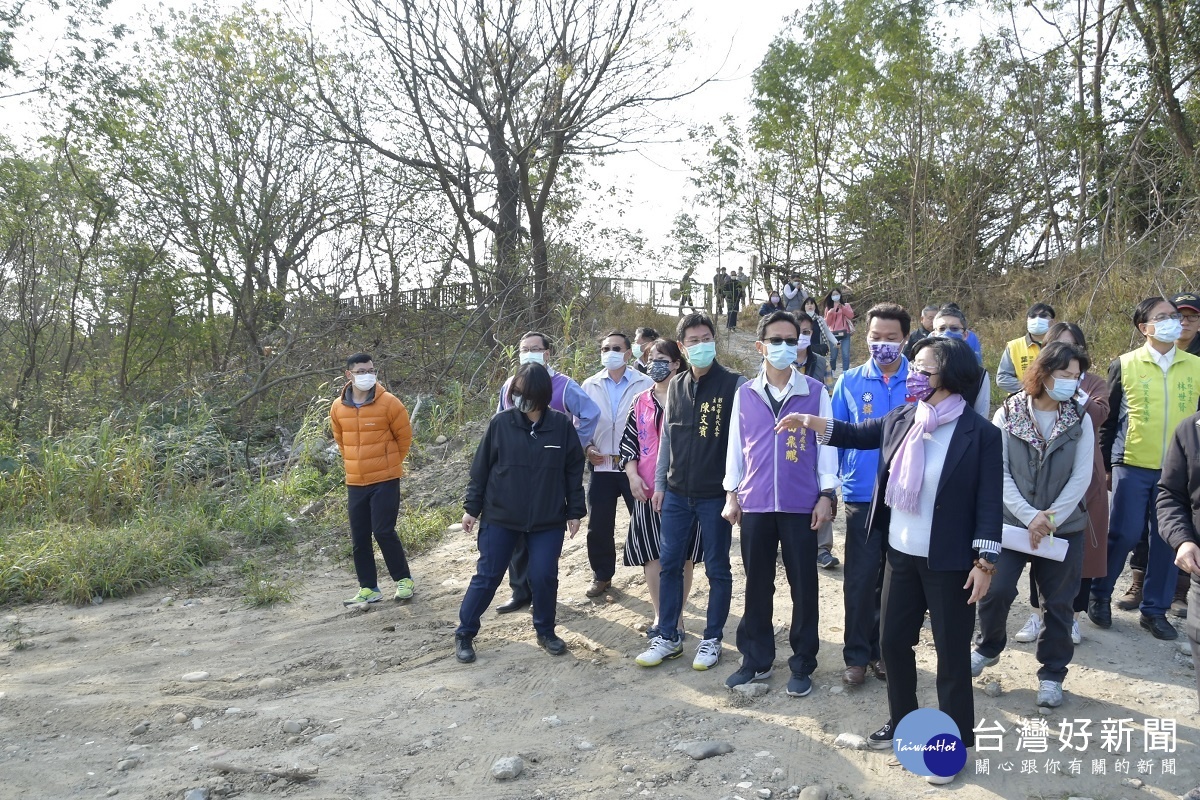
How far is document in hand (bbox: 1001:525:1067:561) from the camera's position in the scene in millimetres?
3746

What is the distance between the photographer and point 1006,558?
3811 mm

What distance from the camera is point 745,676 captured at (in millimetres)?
4234

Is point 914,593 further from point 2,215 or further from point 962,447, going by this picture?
point 2,215

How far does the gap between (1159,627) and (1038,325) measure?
6.17ft

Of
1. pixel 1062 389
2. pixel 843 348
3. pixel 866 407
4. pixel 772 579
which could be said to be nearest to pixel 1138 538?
pixel 1062 389

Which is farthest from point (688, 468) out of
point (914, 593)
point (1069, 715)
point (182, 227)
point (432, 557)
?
point (182, 227)

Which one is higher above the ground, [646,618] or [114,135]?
[114,135]

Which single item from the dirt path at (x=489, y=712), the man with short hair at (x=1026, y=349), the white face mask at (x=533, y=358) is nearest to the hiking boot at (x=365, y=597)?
the dirt path at (x=489, y=712)

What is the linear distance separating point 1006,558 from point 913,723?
93 cm

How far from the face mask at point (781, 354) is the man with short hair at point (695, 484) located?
37 cm

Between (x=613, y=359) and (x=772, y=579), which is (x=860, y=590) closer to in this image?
(x=772, y=579)

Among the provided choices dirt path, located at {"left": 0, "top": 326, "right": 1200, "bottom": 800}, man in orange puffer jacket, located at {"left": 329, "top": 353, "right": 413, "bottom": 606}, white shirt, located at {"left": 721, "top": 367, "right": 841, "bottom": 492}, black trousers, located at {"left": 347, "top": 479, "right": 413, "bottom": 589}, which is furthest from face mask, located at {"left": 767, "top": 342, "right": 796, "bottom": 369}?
black trousers, located at {"left": 347, "top": 479, "right": 413, "bottom": 589}

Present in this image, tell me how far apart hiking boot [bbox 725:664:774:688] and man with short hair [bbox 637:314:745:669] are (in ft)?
0.85

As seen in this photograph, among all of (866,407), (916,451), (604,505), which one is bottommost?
(604,505)
